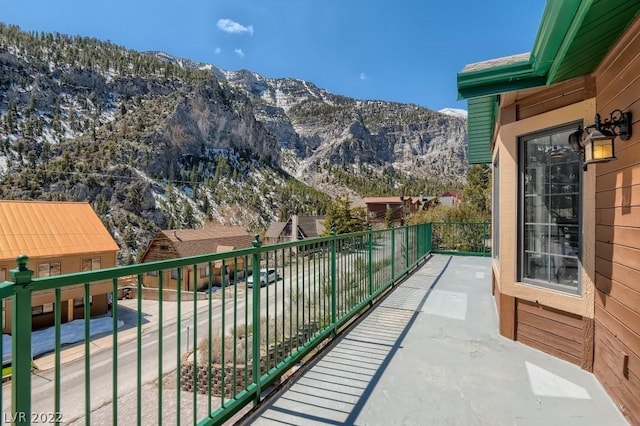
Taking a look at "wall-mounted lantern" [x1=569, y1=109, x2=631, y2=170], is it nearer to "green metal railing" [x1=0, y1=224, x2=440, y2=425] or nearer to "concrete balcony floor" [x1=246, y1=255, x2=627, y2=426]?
"concrete balcony floor" [x1=246, y1=255, x2=627, y2=426]

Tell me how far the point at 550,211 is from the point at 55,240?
2135 centimetres

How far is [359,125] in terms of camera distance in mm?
102938

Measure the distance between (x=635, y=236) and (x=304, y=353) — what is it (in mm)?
2521

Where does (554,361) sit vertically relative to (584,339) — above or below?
below

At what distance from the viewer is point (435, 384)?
275 cm

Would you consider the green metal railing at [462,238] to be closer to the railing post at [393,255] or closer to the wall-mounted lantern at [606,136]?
the railing post at [393,255]

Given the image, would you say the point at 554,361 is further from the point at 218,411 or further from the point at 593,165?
the point at 218,411

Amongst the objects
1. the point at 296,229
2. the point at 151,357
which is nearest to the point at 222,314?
the point at 151,357

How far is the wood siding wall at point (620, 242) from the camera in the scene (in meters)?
2.14

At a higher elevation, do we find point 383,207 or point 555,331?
point 383,207

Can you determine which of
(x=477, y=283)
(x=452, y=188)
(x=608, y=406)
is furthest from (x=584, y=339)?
(x=452, y=188)

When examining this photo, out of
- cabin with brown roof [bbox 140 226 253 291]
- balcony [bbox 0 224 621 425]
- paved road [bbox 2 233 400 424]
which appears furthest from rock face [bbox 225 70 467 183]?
balcony [bbox 0 224 621 425]

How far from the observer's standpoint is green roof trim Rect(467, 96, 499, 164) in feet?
15.6

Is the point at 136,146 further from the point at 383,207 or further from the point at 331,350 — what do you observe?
the point at 331,350
